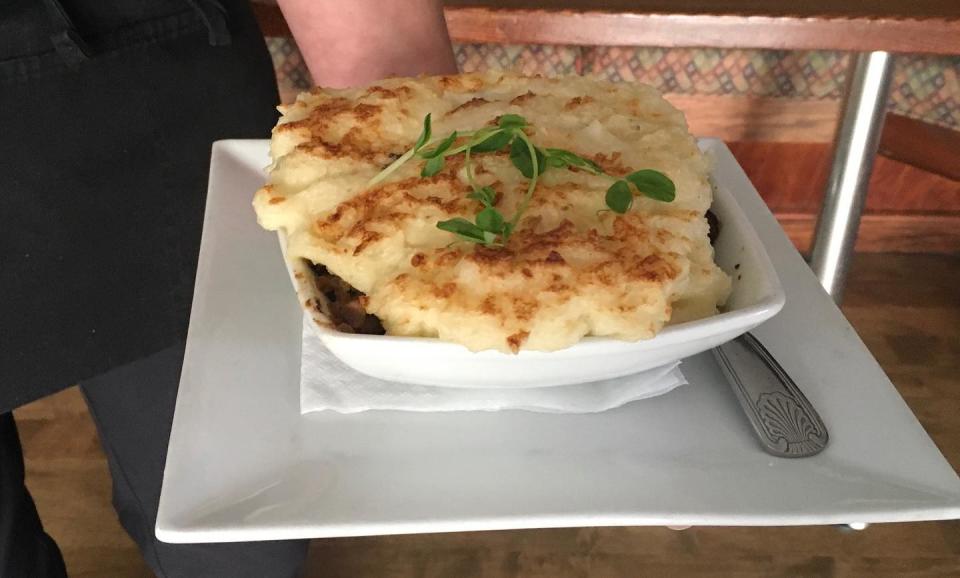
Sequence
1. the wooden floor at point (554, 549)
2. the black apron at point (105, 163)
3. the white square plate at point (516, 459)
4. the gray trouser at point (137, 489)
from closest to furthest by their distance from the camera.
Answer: the white square plate at point (516, 459), the black apron at point (105, 163), the gray trouser at point (137, 489), the wooden floor at point (554, 549)

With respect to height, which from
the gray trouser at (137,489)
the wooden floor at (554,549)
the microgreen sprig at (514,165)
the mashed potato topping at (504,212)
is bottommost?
the wooden floor at (554,549)

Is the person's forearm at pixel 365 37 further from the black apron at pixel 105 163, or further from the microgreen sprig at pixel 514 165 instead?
the microgreen sprig at pixel 514 165

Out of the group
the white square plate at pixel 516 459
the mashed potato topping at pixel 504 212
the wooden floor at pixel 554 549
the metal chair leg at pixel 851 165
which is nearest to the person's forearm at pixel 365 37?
the mashed potato topping at pixel 504 212

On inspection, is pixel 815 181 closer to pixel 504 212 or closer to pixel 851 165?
pixel 851 165

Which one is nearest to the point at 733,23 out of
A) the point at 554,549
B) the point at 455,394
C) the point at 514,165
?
the point at 514,165

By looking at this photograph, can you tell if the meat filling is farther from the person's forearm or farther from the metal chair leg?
the metal chair leg

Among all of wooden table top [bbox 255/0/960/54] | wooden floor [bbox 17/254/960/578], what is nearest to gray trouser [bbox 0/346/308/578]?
wooden floor [bbox 17/254/960/578]

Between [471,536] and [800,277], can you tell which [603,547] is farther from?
[800,277]
